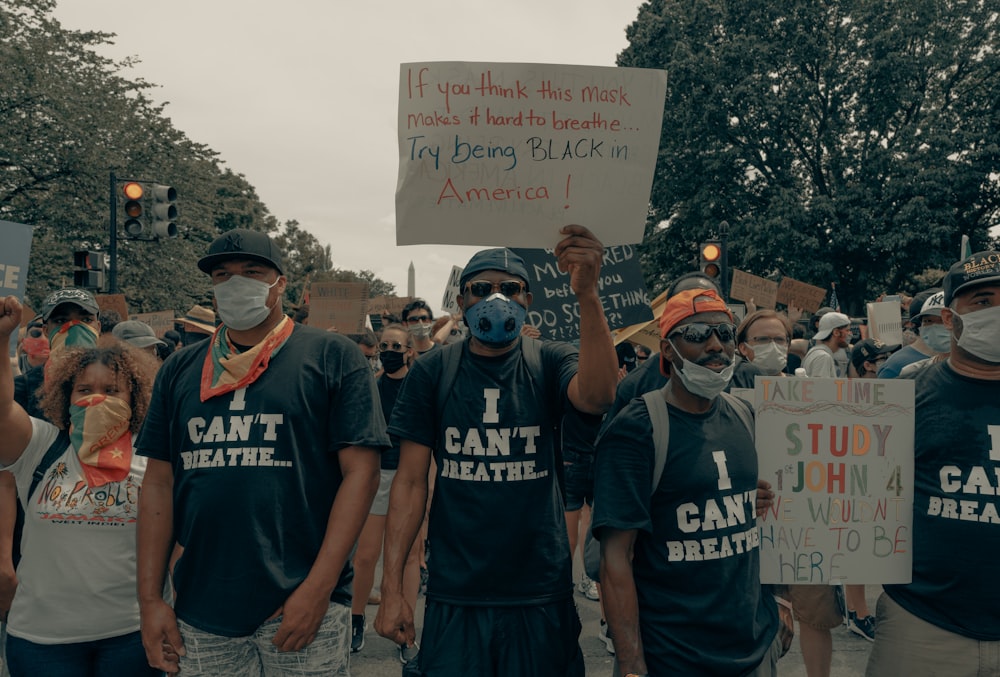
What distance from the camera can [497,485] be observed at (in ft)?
9.50

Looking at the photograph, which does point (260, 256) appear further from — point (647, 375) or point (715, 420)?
point (647, 375)

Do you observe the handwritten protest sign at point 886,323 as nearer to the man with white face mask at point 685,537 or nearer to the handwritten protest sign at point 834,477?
the handwritten protest sign at point 834,477

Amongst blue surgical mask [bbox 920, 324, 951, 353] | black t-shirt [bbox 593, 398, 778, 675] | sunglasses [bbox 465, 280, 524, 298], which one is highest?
sunglasses [bbox 465, 280, 524, 298]

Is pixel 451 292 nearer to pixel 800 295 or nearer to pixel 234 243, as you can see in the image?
pixel 800 295

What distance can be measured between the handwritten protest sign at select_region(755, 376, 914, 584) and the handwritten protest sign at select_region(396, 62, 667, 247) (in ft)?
3.01

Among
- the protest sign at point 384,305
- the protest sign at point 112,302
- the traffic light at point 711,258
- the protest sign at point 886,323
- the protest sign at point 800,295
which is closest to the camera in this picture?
the protest sign at point 112,302

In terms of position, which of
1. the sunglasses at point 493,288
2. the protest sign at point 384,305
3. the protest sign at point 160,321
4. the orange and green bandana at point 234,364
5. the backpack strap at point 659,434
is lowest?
the backpack strap at point 659,434

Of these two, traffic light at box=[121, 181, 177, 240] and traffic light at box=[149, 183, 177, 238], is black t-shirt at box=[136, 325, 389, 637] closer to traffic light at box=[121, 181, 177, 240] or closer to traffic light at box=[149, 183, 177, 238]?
traffic light at box=[121, 181, 177, 240]

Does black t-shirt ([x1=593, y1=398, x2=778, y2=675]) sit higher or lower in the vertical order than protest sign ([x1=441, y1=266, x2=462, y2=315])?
lower

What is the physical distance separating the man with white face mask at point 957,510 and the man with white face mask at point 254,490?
1947mm

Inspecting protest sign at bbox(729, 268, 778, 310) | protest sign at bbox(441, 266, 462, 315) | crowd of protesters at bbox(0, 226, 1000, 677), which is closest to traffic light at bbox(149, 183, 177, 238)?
protest sign at bbox(441, 266, 462, 315)

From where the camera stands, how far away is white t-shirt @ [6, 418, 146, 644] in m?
3.01

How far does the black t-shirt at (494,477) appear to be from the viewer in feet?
9.41

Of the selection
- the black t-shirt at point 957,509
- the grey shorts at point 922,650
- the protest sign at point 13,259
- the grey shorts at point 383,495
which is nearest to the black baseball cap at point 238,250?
the protest sign at point 13,259
